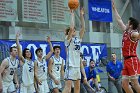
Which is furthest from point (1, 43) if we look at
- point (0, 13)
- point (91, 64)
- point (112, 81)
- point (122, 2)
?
point (122, 2)

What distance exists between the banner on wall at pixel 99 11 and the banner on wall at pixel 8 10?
13.3 feet

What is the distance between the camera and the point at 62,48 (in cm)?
1455

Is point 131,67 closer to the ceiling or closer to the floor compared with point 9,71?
closer to the ceiling

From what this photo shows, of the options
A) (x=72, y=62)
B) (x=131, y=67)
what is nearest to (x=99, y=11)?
(x=131, y=67)

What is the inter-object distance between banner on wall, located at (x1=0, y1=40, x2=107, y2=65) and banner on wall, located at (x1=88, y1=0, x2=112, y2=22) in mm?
1203

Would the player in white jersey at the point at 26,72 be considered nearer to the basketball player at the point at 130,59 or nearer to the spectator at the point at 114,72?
the basketball player at the point at 130,59

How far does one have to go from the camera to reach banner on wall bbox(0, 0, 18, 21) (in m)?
12.6

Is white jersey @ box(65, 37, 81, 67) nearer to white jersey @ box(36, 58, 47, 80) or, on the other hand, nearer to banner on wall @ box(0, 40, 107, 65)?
white jersey @ box(36, 58, 47, 80)

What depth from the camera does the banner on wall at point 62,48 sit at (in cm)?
1272

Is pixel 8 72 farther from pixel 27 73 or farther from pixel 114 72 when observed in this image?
pixel 114 72

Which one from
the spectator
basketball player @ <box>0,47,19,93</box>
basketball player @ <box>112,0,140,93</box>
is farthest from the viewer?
the spectator

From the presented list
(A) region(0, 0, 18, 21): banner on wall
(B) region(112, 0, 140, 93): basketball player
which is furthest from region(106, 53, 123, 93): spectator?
(B) region(112, 0, 140, 93): basketball player

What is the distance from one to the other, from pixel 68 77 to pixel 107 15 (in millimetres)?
7911

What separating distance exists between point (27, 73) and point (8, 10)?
2871 millimetres
